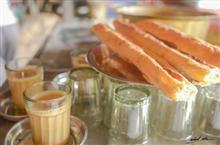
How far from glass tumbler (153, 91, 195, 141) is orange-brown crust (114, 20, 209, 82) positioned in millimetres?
57

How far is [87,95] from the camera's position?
23.6 inches

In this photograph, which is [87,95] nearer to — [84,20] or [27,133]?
[27,133]

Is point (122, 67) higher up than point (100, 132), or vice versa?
point (122, 67)

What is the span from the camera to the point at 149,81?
512mm

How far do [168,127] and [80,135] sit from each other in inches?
6.5

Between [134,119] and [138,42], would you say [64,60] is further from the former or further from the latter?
[134,119]

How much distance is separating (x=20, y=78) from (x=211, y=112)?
0.40 meters

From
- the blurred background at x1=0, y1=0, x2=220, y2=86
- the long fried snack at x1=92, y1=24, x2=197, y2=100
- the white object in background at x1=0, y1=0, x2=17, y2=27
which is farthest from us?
the white object in background at x1=0, y1=0, x2=17, y2=27

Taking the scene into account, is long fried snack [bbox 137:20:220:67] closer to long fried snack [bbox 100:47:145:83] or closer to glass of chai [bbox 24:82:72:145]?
long fried snack [bbox 100:47:145:83]

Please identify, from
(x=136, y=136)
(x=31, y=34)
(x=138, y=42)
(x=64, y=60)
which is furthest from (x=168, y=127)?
(x=31, y=34)

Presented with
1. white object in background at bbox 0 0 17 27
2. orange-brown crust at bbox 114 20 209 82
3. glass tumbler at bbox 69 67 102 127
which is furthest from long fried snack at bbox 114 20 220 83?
white object in background at bbox 0 0 17 27

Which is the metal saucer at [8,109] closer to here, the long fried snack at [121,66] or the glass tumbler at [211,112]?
the long fried snack at [121,66]

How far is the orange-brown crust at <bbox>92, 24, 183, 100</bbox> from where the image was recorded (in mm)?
444

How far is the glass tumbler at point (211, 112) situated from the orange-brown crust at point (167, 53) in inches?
3.3
